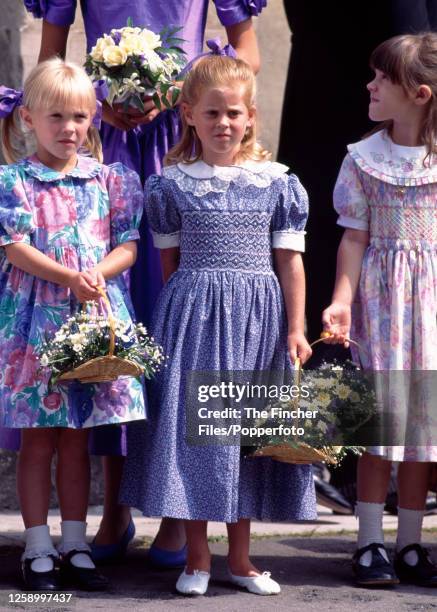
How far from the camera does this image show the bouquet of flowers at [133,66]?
4246 mm

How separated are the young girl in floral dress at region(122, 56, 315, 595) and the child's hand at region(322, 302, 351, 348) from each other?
90 millimetres

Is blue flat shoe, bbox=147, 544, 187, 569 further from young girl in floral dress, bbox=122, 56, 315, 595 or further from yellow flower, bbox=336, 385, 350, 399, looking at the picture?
yellow flower, bbox=336, 385, 350, 399

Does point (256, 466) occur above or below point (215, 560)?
above

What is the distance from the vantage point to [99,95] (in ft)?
14.2

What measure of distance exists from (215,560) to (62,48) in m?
1.73

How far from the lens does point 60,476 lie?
164 inches

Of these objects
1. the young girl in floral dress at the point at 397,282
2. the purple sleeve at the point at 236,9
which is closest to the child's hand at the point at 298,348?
the young girl in floral dress at the point at 397,282

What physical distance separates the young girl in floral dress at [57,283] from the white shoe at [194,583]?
0.23m

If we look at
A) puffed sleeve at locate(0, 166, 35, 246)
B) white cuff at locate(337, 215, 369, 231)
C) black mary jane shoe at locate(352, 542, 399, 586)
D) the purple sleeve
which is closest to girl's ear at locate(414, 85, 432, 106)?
white cuff at locate(337, 215, 369, 231)

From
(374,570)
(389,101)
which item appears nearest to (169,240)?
(389,101)

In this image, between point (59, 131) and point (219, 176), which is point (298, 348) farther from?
point (59, 131)

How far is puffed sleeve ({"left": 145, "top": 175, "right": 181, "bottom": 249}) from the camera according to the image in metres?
4.21

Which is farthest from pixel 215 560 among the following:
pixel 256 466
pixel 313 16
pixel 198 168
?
pixel 313 16

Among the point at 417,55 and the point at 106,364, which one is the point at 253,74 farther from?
the point at 106,364
